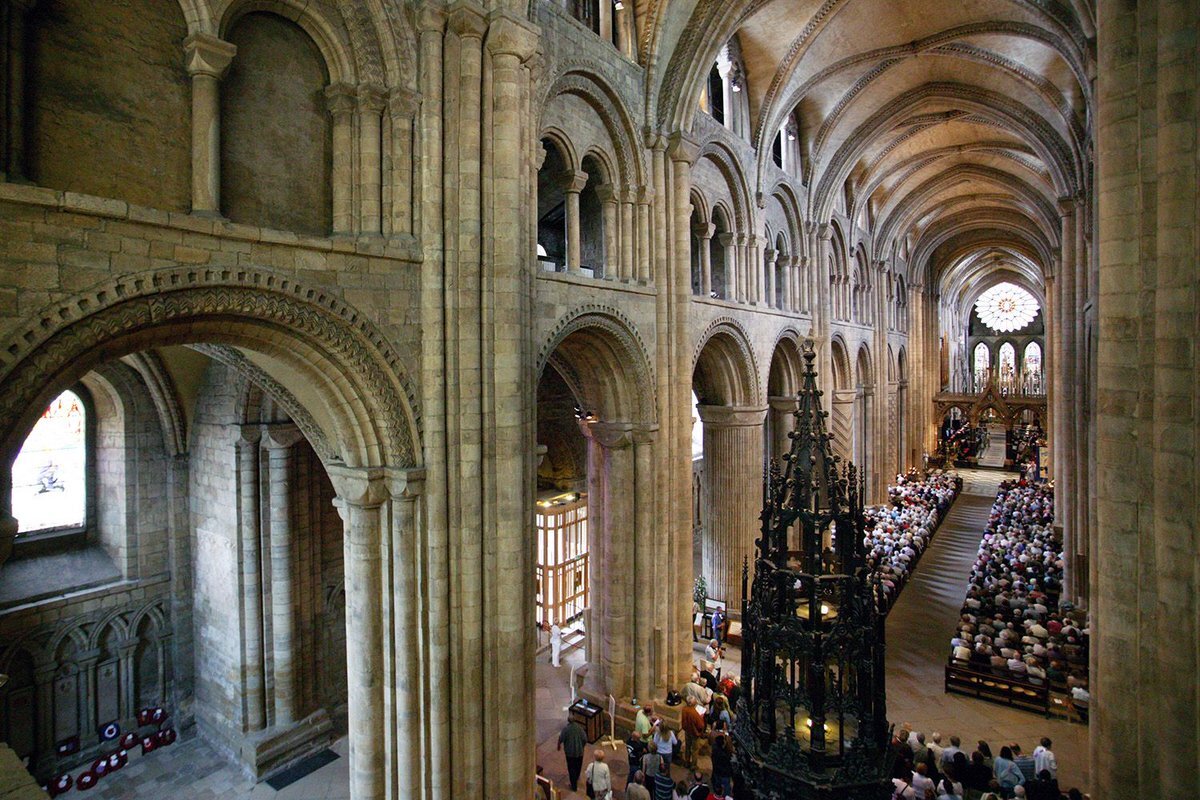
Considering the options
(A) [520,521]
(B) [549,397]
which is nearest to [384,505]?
(A) [520,521]

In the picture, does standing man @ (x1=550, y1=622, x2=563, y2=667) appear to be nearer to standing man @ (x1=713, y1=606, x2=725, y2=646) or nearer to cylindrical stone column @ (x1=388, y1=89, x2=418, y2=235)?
standing man @ (x1=713, y1=606, x2=725, y2=646)

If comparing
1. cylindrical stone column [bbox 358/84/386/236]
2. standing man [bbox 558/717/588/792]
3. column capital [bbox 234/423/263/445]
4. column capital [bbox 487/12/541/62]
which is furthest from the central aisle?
column capital [bbox 487/12/541/62]

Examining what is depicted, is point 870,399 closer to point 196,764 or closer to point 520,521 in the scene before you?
point 520,521

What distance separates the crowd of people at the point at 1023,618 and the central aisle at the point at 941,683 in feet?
2.03

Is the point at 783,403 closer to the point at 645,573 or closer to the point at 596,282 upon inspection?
the point at 645,573

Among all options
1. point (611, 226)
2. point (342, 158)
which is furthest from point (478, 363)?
point (611, 226)

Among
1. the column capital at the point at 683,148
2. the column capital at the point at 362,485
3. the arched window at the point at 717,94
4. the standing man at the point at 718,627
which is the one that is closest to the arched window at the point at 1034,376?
the arched window at the point at 717,94

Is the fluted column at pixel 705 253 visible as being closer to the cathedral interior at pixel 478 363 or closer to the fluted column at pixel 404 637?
the cathedral interior at pixel 478 363

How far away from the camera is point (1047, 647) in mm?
12023

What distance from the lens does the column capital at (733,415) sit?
15.0 m

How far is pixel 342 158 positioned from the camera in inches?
263

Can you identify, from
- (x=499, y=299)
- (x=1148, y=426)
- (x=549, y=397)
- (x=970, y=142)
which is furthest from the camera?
(x=970, y=142)

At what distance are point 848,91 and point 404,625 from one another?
16683 mm

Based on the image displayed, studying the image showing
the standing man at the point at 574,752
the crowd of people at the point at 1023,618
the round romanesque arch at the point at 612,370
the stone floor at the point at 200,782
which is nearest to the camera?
the standing man at the point at 574,752
